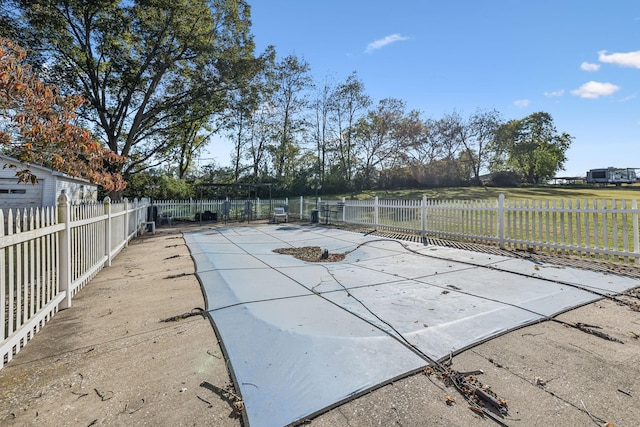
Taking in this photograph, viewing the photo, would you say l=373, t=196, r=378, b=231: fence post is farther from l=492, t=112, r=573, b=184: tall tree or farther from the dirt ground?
l=492, t=112, r=573, b=184: tall tree

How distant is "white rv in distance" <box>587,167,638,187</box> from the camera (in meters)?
31.1

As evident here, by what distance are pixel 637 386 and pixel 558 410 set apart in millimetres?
698

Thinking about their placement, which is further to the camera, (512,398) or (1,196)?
(1,196)

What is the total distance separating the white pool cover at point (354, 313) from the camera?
6.55 feet

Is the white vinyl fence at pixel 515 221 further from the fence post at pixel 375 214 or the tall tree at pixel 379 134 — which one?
the tall tree at pixel 379 134

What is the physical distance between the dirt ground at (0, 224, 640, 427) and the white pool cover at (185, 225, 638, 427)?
12 cm

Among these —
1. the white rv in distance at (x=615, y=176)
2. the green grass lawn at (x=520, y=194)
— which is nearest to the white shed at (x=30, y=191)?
the green grass lawn at (x=520, y=194)

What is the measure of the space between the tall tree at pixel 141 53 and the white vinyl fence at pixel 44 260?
1361 cm

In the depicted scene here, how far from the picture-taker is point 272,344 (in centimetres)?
246

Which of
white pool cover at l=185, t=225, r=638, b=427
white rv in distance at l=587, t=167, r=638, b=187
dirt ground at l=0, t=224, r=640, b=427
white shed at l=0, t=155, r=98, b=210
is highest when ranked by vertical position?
white rv in distance at l=587, t=167, r=638, b=187

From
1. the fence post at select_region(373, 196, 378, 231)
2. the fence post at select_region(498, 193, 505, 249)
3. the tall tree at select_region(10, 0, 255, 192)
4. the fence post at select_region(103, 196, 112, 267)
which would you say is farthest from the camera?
the tall tree at select_region(10, 0, 255, 192)

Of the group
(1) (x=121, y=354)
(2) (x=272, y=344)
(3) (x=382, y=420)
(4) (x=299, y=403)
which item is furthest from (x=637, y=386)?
(1) (x=121, y=354)

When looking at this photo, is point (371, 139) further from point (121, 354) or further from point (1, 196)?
point (121, 354)

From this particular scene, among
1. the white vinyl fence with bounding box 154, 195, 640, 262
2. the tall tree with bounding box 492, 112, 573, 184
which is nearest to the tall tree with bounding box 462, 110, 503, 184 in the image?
the tall tree with bounding box 492, 112, 573, 184
